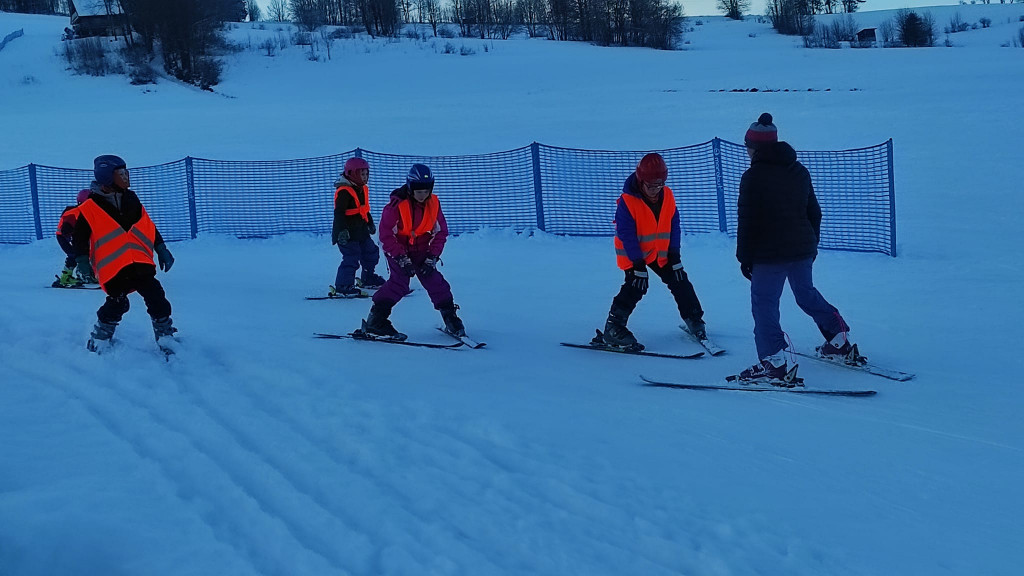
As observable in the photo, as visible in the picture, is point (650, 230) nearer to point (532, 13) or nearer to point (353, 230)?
point (353, 230)

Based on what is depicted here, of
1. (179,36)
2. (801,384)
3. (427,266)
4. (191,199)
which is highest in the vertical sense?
(179,36)

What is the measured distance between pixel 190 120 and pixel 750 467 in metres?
29.9

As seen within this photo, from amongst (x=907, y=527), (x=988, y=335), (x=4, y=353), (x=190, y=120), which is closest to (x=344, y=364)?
(x=4, y=353)

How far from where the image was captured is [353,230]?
9.66 meters

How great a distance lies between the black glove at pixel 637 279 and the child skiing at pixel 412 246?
1.50m

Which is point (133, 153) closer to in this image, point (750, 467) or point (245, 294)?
point (245, 294)

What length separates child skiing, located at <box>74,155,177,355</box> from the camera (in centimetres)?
613

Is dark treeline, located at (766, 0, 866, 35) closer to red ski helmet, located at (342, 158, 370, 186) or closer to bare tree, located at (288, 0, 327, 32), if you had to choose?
bare tree, located at (288, 0, 327, 32)

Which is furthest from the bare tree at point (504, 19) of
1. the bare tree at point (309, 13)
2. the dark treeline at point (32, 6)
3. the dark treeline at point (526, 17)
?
the dark treeline at point (32, 6)

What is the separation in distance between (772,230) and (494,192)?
9.97m

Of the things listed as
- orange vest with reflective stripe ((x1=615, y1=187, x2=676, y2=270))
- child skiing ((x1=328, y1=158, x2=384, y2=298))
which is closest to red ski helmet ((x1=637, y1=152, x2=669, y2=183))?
orange vest with reflective stripe ((x1=615, y1=187, x2=676, y2=270))

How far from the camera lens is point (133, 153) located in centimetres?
2467

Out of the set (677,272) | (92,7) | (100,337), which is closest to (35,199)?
(100,337)

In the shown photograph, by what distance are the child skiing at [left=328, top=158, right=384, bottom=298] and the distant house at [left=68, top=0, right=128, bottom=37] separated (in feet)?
151
